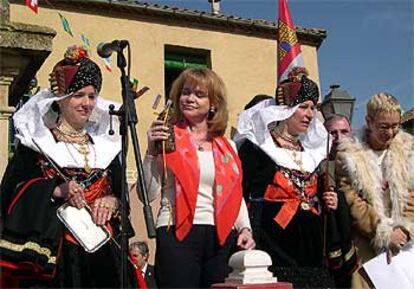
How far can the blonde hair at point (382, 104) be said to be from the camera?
3.88 meters

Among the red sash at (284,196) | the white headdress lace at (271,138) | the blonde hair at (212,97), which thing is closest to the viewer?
the blonde hair at (212,97)

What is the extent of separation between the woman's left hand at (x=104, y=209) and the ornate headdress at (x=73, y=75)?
0.55 meters

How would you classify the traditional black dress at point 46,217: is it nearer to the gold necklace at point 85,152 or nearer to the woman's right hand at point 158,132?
the gold necklace at point 85,152

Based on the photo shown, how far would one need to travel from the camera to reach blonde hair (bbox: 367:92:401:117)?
12.7 feet

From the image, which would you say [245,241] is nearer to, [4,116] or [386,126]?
[386,126]

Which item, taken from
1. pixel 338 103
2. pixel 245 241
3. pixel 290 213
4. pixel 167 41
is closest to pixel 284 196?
pixel 290 213

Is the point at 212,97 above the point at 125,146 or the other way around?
above

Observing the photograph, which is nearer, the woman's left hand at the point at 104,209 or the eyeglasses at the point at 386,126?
the woman's left hand at the point at 104,209

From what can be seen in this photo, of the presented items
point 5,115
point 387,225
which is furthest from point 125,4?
point 387,225

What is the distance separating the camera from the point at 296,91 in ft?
12.8

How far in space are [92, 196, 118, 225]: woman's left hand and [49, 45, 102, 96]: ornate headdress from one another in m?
0.55

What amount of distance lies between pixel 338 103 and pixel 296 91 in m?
2.49

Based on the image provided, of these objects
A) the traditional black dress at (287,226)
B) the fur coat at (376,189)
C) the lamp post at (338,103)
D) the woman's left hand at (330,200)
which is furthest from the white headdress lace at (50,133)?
the lamp post at (338,103)

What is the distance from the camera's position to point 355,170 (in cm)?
391
